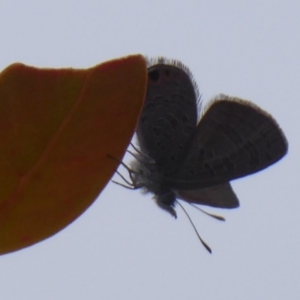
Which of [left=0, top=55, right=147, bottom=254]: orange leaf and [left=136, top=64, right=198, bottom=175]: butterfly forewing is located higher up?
[left=0, top=55, right=147, bottom=254]: orange leaf

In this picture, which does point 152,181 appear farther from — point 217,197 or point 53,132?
point 53,132

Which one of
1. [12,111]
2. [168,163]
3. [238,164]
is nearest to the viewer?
[12,111]

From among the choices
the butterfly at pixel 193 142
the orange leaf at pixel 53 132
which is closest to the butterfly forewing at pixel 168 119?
the butterfly at pixel 193 142

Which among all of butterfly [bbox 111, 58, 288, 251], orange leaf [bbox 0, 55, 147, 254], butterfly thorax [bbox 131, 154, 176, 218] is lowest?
butterfly thorax [bbox 131, 154, 176, 218]

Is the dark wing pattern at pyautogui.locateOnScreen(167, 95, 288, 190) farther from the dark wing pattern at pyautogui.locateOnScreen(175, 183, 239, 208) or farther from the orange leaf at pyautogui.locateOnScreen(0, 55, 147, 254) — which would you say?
the orange leaf at pyautogui.locateOnScreen(0, 55, 147, 254)

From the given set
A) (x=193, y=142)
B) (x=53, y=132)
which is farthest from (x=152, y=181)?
(x=53, y=132)

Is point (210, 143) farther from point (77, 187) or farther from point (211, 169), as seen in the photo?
point (77, 187)

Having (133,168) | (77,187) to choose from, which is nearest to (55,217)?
(77,187)

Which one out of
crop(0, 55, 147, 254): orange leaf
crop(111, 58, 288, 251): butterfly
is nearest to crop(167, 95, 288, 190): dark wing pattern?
crop(111, 58, 288, 251): butterfly
